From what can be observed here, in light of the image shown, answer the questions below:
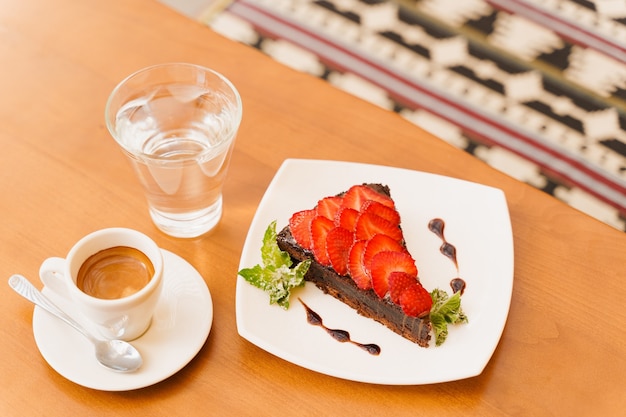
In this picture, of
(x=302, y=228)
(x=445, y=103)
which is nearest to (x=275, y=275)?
(x=302, y=228)

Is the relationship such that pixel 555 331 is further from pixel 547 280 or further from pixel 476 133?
pixel 476 133

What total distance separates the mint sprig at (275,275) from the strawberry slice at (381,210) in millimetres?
121

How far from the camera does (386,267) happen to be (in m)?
1.18

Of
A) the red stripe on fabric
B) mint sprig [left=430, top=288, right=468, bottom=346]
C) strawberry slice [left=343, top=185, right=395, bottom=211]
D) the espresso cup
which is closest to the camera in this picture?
the espresso cup

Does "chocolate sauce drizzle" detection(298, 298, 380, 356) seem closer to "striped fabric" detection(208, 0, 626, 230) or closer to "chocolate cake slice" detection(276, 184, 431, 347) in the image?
"chocolate cake slice" detection(276, 184, 431, 347)

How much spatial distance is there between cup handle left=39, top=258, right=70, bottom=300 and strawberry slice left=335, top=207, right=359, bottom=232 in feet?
1.32

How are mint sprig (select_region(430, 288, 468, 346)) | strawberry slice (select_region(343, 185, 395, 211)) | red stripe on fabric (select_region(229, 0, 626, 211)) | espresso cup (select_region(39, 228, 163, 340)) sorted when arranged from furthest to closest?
red stripe on fabric (select_region(229, 0, 626, 211))
strawberry slice (select_region(343, 185, 395, 211))
mint sprig (select_region(430, 288, 468, 346))
espresso cup (select_region(39, 228, 163, 340))

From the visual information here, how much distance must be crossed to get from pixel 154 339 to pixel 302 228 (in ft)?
0.91

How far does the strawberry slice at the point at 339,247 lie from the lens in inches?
47.1

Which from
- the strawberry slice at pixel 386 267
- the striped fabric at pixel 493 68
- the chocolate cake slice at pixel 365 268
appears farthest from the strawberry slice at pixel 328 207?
the striped fabric at pixel 493 68

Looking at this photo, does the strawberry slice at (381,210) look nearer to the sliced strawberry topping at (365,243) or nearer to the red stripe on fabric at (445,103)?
the sliced strawberry topping at (365,243)

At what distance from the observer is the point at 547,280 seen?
1.26m

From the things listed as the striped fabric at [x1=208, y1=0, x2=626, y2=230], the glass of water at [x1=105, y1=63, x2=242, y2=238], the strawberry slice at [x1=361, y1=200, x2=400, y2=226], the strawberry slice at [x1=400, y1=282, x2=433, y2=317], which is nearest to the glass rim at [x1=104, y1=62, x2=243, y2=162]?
the glass of water at [x1=105, y1=63, x2=242, y2=238]

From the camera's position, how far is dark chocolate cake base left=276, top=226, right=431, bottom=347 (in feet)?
3.78
